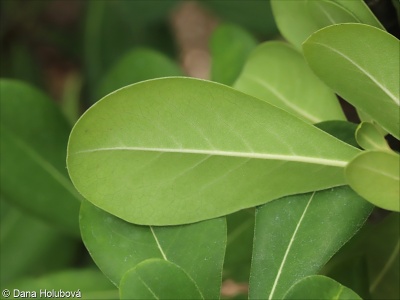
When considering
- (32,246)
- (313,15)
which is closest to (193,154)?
(313,15)

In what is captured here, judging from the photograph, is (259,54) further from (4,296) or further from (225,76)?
(4,296)

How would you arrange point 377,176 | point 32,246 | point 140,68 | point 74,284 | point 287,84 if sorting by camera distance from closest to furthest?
1. point 377,176
2. point 287,84
3. point 74,284
4. point 140,68
5. point 32,246

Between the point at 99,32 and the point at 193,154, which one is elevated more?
the point at 193,154

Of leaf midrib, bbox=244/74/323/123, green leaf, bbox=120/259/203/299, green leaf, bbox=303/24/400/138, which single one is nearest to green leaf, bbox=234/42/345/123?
leaf midrib, bbox=244/74/323/123

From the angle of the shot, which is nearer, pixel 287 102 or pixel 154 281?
pixel 154 281

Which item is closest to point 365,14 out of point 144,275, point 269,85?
point 269,85

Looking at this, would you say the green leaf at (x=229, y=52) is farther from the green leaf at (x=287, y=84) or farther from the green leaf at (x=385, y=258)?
the green leaf at (x=385, y=258)

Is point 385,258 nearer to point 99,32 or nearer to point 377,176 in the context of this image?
point 377,176
